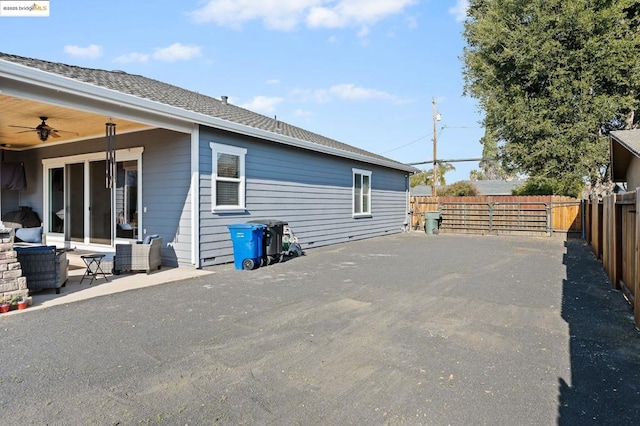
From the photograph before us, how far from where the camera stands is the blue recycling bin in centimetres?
740

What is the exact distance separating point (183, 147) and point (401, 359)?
6017mm

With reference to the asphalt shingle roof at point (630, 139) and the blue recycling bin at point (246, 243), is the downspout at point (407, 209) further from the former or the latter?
the blue recycling bin at point (246, 243)

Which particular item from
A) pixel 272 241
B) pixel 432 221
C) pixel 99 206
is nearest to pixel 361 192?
pixel 432 221

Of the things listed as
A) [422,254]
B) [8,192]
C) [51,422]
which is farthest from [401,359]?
[8,192]

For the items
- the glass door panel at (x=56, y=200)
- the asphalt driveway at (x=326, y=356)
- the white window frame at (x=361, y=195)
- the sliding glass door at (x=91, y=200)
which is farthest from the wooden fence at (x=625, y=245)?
the glass door panel at (x=56, y=200)

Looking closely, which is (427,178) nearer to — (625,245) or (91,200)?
(91,200)

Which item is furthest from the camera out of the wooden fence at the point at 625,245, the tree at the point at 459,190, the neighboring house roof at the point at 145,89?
the tree at the point at 459,190

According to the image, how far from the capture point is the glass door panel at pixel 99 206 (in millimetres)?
9047

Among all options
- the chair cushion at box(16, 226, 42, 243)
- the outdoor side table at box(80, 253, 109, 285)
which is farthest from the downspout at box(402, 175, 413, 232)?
the chair cushion at box(16, 226, 42, 243)

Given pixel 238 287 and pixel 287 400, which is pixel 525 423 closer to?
pixel 287 400

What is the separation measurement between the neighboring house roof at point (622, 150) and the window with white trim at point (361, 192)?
7.20m

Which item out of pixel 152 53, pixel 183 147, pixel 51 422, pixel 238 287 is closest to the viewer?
pixel 51 422

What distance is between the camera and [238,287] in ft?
19.6

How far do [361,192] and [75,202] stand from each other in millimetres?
8746
